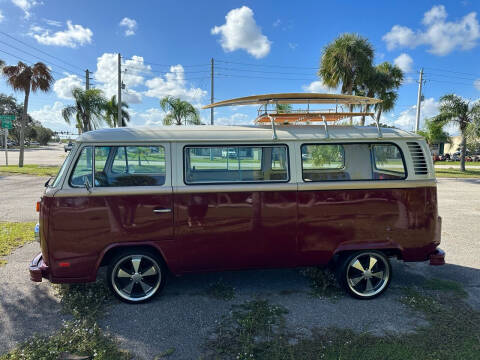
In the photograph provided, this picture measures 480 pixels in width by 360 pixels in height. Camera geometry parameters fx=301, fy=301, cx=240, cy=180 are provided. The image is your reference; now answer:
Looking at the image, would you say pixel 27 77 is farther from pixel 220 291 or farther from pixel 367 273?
pixel 367 273

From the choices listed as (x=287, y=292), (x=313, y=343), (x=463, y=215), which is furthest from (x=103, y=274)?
(x=463, y=215)

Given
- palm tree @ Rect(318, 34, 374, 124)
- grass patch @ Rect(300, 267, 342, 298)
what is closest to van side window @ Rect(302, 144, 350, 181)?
grass patch @ Rect(300, 267, 342, 298)

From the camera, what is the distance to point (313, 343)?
10.1 ft

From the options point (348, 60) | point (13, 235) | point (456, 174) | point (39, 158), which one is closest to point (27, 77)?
point (39, 158)

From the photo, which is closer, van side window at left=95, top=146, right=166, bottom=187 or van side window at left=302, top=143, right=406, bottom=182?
van side window at left=95, top=146, right=166, bottom=187

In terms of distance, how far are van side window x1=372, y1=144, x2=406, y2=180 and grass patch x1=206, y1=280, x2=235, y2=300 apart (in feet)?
8.28

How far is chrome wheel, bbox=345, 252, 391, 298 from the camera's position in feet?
13.0

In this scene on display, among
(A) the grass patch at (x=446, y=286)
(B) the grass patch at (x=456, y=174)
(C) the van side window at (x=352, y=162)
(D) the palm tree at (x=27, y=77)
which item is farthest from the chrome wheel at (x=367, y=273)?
(D) the palm tree at (x=27, y=77)

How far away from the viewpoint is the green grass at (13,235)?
5.61 metres

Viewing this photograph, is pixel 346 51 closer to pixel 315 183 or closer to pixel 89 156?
pixel 315 183

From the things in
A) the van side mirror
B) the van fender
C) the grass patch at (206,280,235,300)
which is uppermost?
the van side mirror

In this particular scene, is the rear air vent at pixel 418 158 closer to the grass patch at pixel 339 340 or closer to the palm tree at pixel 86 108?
the grass patch at pixel 339 340

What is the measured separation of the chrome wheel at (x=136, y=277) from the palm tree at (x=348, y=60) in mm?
16947

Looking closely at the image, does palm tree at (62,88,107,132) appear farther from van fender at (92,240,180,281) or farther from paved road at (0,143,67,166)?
van fender at (92,240,180,281)
